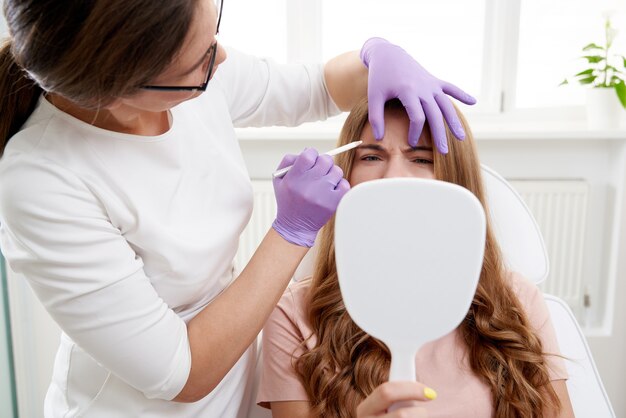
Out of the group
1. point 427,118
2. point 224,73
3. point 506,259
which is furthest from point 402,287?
point 506,259

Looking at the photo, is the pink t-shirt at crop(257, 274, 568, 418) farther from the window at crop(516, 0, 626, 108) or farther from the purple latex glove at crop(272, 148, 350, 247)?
the window at crop(516, 0, 626, 108)

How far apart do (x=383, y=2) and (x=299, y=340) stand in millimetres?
1691

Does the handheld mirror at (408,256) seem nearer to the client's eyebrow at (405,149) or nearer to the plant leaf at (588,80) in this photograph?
the client's eyebrow at (405,149)

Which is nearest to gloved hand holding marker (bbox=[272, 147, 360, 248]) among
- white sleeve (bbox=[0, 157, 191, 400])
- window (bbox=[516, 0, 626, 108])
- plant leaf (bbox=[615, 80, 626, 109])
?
white sleeve (bbox=[0, 157, 191, 400])

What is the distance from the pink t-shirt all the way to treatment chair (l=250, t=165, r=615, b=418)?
0.18 m

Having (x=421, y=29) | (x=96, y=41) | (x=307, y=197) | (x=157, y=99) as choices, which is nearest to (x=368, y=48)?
(x=307, y=197)

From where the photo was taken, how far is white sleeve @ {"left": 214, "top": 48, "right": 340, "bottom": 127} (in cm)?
125

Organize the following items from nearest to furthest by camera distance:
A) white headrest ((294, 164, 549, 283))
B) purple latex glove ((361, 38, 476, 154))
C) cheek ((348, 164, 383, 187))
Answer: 1. purple latex glove ((361, 38, 476, 154))
2. cheek ((348, 164, 383, 187))
3. white headrest ((294, 164, 549, 283))

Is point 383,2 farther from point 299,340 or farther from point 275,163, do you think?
point 299,340

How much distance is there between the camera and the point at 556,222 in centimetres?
235

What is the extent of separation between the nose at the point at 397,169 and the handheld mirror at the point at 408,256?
0.49 metres

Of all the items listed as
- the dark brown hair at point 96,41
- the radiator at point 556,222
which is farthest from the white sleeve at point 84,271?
the radiator at point 556,222

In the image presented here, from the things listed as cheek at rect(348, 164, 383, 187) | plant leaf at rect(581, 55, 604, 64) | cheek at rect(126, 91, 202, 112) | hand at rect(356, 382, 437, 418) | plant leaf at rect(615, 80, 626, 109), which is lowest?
hand at rect(356, 382, 437, 418)

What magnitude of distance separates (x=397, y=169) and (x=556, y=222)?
1415 millimetres
